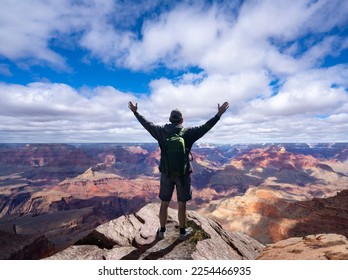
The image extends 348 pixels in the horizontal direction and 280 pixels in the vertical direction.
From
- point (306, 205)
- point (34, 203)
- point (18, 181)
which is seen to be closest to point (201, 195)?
point (34, 203)

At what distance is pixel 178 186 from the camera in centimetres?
571

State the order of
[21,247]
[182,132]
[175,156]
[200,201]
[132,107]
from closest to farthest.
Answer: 1. [175,156]
2. [182,132]
3. [132,107]
4. [21,247]
5. [200,201]

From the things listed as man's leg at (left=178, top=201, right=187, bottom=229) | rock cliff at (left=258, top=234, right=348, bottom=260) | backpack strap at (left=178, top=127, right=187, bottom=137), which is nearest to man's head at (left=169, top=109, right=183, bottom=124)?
backpack strap at (left=178, top=127, right=187, bottom=137)

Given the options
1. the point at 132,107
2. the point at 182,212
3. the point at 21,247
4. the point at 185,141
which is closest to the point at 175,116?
the point at 185,141

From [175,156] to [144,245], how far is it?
246cm

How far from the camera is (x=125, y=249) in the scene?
623 cm

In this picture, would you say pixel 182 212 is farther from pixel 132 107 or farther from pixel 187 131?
pixel 132 107

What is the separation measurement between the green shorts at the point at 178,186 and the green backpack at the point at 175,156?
0.18 metres

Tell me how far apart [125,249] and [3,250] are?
2880cm

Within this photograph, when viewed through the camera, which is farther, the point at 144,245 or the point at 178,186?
the point at 144,245

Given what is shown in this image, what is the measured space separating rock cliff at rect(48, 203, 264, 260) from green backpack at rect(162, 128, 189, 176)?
67.3 inches

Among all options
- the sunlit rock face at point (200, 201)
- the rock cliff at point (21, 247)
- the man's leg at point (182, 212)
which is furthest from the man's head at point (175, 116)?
the sunlit rock face at point (200, 201)

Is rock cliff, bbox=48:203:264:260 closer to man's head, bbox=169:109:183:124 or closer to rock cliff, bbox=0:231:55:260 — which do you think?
man's head, bbox=169:109:183:124

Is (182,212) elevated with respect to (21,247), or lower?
elevated
